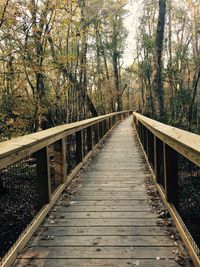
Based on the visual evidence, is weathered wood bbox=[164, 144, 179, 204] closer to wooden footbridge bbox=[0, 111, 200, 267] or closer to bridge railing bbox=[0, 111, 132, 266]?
wooden footbridge bbox=[0, 111, 200, 267]

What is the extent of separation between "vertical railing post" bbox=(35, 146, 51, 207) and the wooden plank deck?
24cm

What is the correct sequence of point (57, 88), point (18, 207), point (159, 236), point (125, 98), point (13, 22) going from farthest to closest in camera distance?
point (125, 98) < point (57, 88) < point (13, 22) < point (18, 207) < point (159, 236)

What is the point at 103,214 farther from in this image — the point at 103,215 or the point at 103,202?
the point at 103,202

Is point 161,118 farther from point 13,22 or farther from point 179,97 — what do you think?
point 13,22

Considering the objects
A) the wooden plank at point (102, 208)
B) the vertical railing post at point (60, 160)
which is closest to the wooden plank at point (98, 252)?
the wooden plank at point (102, 208)

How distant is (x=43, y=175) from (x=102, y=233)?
3.29 ft

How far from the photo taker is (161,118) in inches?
512

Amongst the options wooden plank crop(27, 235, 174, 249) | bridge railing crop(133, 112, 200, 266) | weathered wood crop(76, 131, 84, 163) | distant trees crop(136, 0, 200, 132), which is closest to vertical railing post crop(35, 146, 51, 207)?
wooden plank crop(27, 235, 174, 249)

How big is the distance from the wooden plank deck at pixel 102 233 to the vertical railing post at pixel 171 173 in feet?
1.08

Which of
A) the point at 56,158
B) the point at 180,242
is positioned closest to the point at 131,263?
the point at 180,242

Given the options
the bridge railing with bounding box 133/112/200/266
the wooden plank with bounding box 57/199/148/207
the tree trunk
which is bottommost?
the wooden plank with bounding box 57/199/148/207

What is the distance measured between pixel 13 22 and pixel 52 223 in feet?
20.9

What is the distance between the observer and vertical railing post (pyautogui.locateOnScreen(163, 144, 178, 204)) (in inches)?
151

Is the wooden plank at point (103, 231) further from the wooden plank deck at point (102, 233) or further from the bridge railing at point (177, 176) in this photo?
the bridge railing at point (177, 176)
